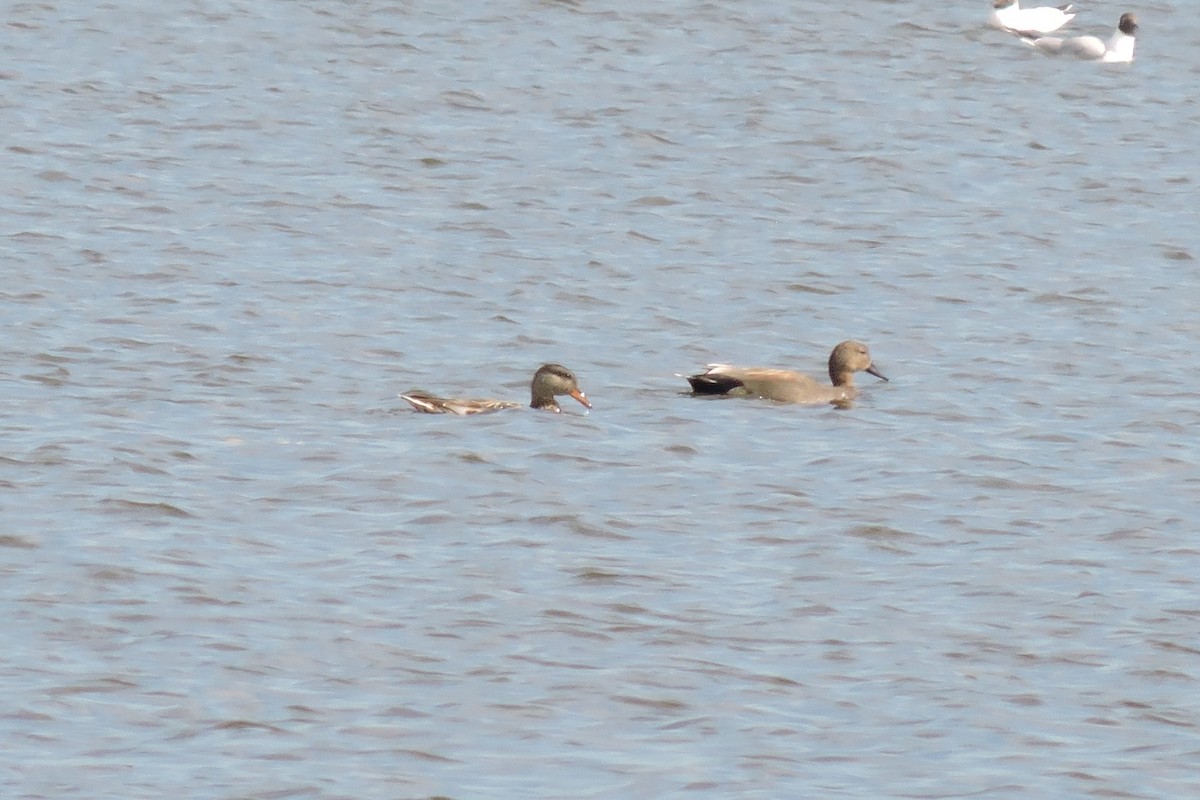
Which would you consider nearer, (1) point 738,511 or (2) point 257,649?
(2) point 257,649

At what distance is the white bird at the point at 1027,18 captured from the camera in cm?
3002

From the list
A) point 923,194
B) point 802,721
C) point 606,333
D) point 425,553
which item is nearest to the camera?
point 802,721

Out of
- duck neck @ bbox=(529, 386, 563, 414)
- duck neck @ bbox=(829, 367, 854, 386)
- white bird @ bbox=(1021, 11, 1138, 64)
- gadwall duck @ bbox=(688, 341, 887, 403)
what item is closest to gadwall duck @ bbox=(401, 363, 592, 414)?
duck neck @ bbox=(529, 386, 563, 414)

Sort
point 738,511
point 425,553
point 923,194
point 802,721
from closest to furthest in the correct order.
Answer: point 802,721
point 425,553
point 738,511
point 923,194

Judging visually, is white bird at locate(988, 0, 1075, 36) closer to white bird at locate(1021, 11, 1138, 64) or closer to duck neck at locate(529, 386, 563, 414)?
white bird at locate(1021, 11, 1138, 64)

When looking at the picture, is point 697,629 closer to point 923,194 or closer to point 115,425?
point 115,425

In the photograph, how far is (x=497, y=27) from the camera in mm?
29000

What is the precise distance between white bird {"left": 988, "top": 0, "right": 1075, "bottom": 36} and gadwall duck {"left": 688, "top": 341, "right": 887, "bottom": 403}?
15627 millimetres

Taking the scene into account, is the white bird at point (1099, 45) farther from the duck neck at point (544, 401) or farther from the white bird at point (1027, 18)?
the duck neck at point (544, 401)

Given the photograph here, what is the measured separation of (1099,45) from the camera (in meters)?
29.1

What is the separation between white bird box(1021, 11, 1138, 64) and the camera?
94.2ft

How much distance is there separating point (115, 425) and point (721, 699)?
16.4ft

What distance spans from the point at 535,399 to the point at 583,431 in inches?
19.7

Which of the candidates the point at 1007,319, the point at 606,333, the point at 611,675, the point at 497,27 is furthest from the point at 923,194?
the point at 611,675
